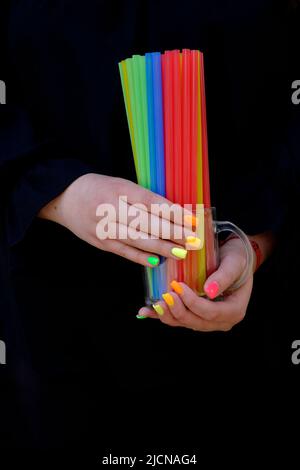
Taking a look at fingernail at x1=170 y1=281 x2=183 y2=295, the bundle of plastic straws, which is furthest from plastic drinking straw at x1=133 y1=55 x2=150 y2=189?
fingernail at x1=170 y1=281 x2=183 y2=295

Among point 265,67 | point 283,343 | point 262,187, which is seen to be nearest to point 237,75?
point 265,67

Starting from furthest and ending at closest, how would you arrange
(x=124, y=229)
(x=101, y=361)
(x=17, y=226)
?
(x=101, y=361) → (x=17, y=226) → (x=124, y=229)

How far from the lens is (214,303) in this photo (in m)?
0.62

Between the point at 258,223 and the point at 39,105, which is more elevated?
the point at 39,105

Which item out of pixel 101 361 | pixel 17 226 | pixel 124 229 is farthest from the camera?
pixel 101 361

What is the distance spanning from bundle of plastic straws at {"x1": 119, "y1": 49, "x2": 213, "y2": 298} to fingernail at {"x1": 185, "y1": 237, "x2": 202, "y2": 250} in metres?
0.03

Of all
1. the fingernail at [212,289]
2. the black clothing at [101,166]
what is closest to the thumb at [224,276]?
the fingernail at [212,289]

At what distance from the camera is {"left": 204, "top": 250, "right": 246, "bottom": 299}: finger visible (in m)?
0.60

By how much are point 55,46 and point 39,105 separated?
83 mm

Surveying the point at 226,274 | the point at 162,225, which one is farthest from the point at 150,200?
the point at 226,274

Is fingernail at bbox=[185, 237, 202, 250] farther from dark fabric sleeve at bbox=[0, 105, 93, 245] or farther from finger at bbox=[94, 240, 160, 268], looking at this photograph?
dark fabric sleeve at bbox=[0, 105, 93, 245]

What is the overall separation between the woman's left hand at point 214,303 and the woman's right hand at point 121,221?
52 mm

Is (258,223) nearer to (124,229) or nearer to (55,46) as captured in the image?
(124,229)

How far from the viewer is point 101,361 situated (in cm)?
83
